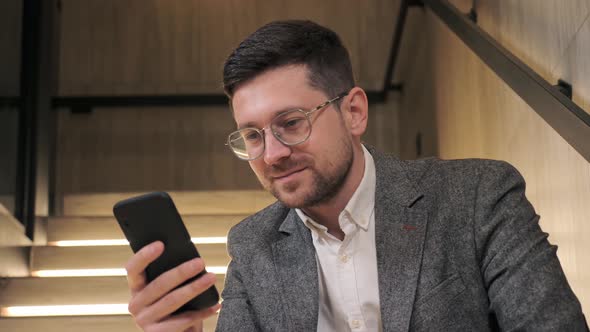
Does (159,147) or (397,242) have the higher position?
(397,242)

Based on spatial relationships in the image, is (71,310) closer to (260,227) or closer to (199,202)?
(199,202)

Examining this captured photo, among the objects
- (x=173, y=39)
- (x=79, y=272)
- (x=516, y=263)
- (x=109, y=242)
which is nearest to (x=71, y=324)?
(x=79, y=272)

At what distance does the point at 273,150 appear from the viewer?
1569 mm

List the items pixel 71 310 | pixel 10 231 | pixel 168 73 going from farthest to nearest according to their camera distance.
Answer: pixel 168 73, pixel 10 231, pixel 71 310

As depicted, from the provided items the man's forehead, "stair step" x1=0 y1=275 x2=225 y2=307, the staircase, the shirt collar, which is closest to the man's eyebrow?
the man's forehead

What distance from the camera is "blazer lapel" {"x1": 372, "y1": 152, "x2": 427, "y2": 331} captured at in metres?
1.53

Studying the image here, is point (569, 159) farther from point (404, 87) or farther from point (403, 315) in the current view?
point (404, 87)

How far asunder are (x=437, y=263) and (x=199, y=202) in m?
3.23

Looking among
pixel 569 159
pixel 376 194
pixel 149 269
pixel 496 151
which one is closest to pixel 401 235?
pixel 376 194

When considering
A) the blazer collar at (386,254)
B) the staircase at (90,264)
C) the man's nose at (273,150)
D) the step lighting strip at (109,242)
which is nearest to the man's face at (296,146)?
the man's nose at (273,150)

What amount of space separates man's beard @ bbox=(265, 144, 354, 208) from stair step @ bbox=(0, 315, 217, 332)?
1815 mm

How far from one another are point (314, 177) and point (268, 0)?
5.17 m

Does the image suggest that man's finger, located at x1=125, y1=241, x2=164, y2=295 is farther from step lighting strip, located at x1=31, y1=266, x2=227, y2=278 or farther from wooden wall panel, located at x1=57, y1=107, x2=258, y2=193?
wooden wall panel, located at x1=57, y1=107, x2=258, y2=193

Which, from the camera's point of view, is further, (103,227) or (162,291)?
(103,227)
